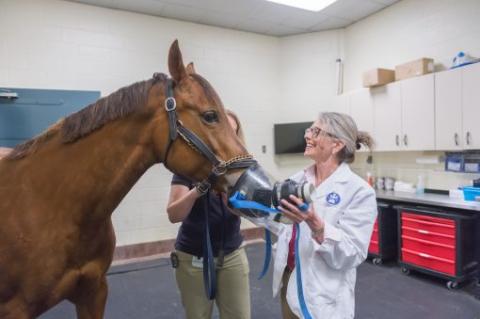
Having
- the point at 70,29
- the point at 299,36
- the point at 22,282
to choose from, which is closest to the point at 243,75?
the point at 299,36

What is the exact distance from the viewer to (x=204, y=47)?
4.59 m

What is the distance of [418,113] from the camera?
3.60 meters

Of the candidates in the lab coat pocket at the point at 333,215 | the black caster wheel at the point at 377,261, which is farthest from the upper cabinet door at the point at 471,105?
the lab coat pocket at the point at 333,215

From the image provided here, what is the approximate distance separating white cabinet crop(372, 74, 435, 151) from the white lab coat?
2.69m

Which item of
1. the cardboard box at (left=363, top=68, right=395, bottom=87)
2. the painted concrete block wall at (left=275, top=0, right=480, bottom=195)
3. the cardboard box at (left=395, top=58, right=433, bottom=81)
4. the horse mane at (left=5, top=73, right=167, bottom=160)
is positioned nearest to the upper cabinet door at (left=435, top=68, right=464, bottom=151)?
the cardboard box at (left=395, top=58, right=433, bottom=81)

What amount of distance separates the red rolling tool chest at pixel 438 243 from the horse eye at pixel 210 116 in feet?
9.60

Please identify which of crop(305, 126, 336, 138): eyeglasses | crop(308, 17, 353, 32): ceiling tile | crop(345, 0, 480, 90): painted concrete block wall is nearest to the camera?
crop(305, 126, 336, 138): eyeglasses

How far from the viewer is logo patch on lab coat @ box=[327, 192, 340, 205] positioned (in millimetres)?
1342

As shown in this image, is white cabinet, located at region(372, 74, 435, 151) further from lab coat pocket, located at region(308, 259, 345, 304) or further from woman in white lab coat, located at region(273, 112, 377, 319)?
lab coat pocket, located at region(308, 259, 345, 304)

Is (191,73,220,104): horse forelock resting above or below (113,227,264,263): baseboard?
above

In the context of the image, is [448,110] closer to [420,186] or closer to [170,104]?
[420,186]

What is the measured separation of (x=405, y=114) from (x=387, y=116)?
0.81ft

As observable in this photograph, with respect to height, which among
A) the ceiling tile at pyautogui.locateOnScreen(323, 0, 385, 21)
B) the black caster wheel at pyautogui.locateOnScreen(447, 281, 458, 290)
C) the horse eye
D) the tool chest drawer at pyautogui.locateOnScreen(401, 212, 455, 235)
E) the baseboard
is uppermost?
the ceiling tile at pyautogui.locateOnScreen(323, 0, 385, 21)

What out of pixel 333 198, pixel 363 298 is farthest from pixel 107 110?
pixel 363 298
